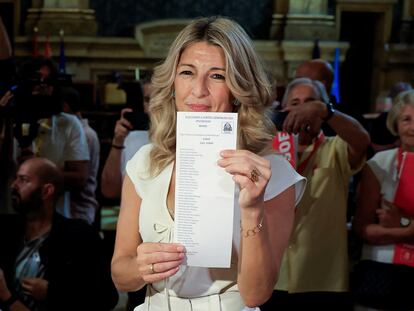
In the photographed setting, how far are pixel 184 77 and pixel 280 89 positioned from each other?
4069mm

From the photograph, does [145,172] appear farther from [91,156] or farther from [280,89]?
[280,89]

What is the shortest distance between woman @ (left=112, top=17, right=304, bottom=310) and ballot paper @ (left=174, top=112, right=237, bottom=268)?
0.07 meters

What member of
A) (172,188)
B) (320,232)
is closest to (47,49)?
(320,232)

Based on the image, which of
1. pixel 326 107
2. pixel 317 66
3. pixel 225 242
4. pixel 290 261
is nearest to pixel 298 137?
pixel 326 107

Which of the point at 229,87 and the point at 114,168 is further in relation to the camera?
the point at 114,168

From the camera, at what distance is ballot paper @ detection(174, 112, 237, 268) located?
1537 mm

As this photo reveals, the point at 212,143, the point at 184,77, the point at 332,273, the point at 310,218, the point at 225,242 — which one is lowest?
the point at 332,273

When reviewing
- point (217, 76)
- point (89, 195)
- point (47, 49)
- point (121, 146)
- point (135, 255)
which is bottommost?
point (89, 195)

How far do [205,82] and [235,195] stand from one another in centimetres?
30

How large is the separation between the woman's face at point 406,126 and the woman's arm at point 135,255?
1537 mm

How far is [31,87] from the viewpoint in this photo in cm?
360

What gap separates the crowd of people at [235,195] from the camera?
173 centimetres

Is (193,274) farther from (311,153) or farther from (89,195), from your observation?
(89,195)

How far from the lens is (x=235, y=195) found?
1728 mm
